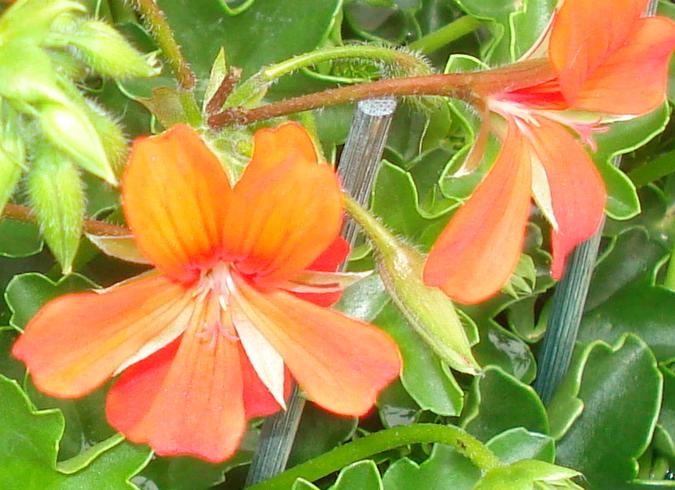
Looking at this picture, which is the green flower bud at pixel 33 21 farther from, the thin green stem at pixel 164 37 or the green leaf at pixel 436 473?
the green leaf at pixel 436 473

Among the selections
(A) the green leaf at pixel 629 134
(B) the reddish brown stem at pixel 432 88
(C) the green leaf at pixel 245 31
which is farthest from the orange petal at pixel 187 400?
(A) the green leaf at pixel 629 134

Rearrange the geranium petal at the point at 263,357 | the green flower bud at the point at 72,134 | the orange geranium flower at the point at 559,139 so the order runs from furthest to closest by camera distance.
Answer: the geranium petal at the point at 263,357 → the orange geranium flower at the point at 559,139 → the green flower bud at the point at 72,134

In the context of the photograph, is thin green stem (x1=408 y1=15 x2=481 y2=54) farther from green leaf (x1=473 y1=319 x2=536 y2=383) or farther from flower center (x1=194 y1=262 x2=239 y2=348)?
flower center (x1=194 y1=262 x2=239 y2=348)

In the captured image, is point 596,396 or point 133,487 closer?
point 133,487

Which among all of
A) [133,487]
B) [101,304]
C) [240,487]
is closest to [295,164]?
[101,304]

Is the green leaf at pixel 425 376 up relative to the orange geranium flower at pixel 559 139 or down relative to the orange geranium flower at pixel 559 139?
down

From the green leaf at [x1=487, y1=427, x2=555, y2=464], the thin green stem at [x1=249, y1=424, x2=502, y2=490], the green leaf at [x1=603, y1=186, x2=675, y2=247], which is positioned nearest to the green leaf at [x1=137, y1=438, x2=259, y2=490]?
the thin green stem at [x1=249, y1=424, x2=502, y2=490]

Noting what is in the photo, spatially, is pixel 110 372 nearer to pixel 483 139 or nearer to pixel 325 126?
pixel 483 139
